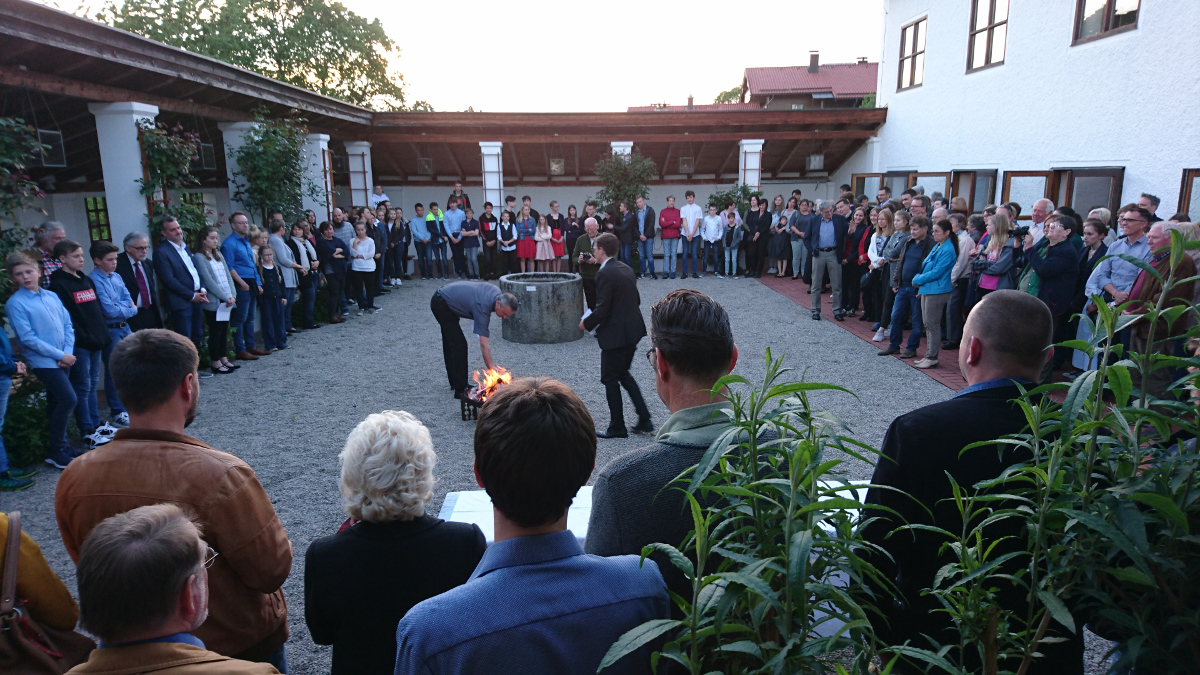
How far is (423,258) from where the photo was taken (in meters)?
17.7

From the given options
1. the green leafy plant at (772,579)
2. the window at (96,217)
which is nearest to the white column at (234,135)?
the window at (96,217)

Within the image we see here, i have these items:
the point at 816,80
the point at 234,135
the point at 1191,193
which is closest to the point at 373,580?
the point at 1191,193

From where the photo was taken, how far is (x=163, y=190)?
9109 millimetres

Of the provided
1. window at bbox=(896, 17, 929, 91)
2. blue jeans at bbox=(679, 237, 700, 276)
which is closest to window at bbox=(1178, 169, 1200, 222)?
window at bbox=(896, 17, 929, 91)

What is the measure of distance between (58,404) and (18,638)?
4.79 meters

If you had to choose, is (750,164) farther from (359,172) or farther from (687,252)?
(359,172)

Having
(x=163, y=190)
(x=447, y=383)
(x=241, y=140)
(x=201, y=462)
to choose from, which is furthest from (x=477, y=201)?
(x=201, y=462)

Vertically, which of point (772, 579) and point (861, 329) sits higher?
point (772, 579)

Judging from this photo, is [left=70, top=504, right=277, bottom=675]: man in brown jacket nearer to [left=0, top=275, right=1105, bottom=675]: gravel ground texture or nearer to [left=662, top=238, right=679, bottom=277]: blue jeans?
[left=0, top=275, right=1105, bottom=675]: gravel ground texture

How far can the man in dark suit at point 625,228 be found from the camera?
52.9ft

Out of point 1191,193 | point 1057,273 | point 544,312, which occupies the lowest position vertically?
point 544,312

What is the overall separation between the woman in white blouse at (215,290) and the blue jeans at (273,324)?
943 mm

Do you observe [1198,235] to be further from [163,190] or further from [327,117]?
[327,117]

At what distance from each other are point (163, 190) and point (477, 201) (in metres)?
12.2
